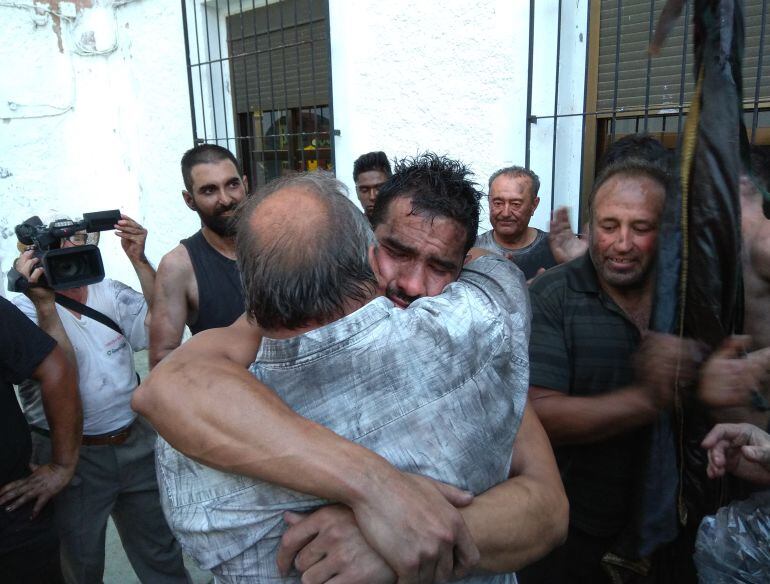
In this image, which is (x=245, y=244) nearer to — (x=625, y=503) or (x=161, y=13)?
(x=625, y=503)

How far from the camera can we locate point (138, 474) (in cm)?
270

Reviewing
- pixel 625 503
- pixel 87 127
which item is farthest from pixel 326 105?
pixel 625 503

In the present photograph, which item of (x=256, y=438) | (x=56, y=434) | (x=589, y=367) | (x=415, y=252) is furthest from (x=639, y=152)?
(x=56, y=434)

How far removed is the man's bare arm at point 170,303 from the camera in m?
2.63

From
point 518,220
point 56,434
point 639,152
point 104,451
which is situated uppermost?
point 639,152

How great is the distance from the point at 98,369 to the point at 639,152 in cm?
242

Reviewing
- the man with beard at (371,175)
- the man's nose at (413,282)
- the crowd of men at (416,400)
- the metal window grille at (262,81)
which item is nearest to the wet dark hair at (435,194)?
the crowd of men at (416,400)

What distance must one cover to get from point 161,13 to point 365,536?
6.20m

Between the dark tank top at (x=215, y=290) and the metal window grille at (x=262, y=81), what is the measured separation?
86.3 inches

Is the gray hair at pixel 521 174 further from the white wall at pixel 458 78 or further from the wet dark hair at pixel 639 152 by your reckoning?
the wet dark hair at pixel 639 152

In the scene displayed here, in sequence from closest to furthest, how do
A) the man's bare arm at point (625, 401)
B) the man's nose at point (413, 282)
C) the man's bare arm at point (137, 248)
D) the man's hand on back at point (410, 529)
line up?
the man's hand on back at point (410, 529), the man's bare arm at point (625, 401), the man's nose at point (413, 282), the man's bare arm at point (137, 248)

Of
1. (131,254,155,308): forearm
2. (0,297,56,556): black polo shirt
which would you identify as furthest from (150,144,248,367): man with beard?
(0,297,56,556): black polo shirt

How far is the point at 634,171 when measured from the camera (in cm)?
179

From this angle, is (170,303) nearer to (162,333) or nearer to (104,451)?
→ (162,333)
